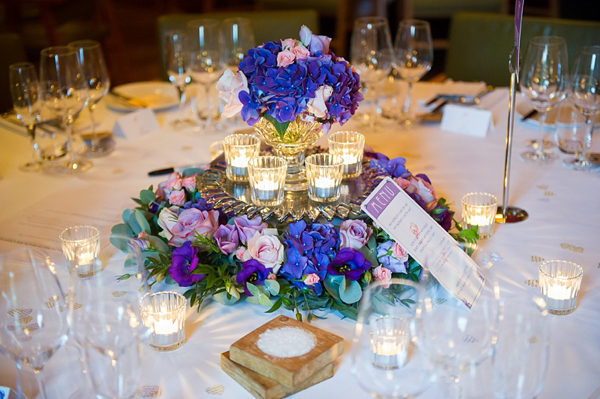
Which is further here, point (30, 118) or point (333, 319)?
point (30, 118)

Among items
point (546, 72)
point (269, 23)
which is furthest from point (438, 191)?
point (269, 23)

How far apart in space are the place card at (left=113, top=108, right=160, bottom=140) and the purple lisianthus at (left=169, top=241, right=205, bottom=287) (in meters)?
0.94

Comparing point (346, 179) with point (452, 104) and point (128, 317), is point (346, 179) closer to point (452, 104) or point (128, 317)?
point (128, 317)

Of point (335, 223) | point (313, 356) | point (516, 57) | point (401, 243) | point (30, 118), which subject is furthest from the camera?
point (30, 118)

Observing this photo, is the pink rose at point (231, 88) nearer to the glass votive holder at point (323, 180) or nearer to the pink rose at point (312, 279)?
the glass votive holder at point (323, 180)

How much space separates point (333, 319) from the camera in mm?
1017

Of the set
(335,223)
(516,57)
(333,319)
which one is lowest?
(333,319)

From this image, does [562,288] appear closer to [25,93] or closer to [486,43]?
[25,93]

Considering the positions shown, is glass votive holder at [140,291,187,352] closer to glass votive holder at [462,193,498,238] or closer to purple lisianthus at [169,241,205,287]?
purple lisianthus at [169,241,205,287]

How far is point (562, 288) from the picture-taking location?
3.29 feet

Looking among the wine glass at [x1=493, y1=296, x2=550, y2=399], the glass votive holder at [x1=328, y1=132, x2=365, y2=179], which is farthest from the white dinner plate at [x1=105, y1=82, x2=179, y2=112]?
the wine glass at [x1=493, y1=296, x2=550, y2=399]

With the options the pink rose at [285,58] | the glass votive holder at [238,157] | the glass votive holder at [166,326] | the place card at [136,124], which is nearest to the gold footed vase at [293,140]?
the glass votive holder at [238,157]

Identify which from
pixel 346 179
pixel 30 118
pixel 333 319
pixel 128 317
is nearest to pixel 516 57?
pixel 346 179

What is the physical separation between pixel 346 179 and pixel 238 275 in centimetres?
36
